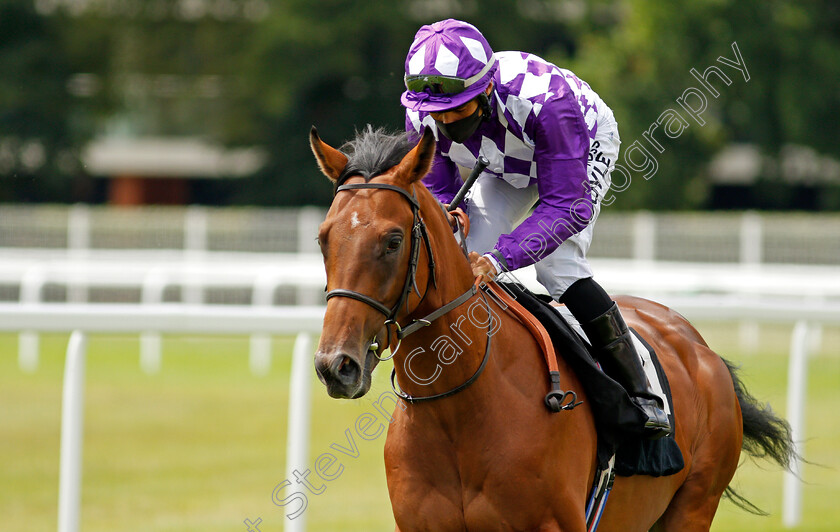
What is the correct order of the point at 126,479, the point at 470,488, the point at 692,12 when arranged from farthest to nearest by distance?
the point at 692,12, the point at 126,479, the point at 470,488

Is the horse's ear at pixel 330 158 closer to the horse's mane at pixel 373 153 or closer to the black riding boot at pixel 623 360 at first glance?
the horse's mane at pixel 373 153

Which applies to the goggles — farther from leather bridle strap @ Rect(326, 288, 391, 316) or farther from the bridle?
leather bridle strap @ Rect(326, 288, 391, 316)

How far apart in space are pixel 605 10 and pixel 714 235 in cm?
927

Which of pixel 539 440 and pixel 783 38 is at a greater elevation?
pixel 783 38

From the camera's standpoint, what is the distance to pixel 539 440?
9.87ft

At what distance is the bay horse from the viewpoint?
104 inches

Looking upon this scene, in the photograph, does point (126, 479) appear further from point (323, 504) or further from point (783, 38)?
point (783, 38)

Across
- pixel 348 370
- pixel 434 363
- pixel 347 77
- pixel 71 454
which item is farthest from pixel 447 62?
pixel 347 77

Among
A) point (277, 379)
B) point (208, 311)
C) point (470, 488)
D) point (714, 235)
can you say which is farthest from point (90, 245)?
point (470, 488)

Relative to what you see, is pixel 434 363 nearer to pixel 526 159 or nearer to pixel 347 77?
pixel 526 159

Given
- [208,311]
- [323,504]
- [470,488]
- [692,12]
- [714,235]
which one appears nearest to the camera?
[470,488]

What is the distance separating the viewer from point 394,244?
2686 mm

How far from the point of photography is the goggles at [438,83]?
10.1 ft

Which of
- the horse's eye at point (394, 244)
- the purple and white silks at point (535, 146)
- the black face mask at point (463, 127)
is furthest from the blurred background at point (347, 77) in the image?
the horse's eye at point (394, 244)
